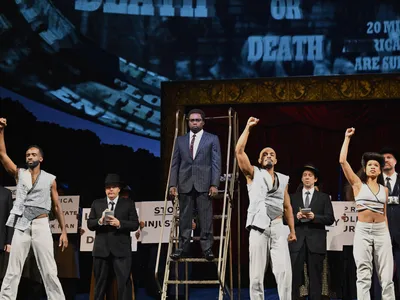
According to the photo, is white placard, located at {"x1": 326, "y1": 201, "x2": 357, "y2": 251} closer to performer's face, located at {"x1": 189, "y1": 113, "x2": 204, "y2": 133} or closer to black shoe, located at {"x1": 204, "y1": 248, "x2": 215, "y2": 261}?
black shoe, located at {"x1": 204, "y1": 248, "x2": 215, "y2": 261}

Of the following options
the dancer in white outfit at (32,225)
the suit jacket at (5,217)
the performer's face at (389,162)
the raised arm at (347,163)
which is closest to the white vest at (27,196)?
the dancer in white outfit at (32,225)

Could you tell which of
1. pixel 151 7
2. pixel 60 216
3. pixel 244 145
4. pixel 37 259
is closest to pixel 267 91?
pixel 151 7

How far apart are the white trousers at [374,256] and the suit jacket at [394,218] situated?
0.68 m


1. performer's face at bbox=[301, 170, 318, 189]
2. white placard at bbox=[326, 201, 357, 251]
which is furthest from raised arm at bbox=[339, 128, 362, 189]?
white placard at bbox=[326, 201, 357, 251]

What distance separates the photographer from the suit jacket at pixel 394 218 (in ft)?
24.5

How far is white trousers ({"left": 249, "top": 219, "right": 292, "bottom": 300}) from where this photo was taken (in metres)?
6.58

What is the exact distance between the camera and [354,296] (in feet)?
27.6

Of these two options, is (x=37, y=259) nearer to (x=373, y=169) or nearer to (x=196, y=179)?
(x=196, y=179)

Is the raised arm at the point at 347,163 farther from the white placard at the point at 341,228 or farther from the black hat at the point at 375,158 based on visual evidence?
the white placard at the point at 341,228

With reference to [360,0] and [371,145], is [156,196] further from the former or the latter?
[360,0]

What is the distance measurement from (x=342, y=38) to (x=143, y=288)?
14.5 feet

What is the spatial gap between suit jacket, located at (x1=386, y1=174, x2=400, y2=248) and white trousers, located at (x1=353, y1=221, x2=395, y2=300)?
2.23 feet

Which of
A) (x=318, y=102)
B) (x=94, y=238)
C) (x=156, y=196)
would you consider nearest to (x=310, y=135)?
(x=318, y=102)

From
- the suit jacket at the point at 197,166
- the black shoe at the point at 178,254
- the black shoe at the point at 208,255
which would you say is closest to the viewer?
the black shoe at the point at 208,255
